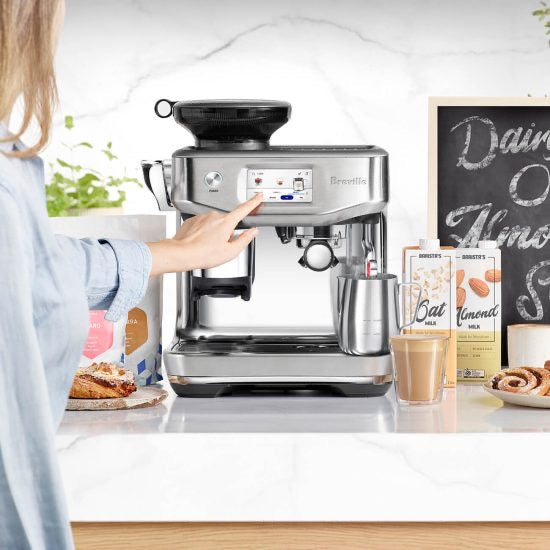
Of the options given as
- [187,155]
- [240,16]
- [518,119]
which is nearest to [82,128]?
[240,16]

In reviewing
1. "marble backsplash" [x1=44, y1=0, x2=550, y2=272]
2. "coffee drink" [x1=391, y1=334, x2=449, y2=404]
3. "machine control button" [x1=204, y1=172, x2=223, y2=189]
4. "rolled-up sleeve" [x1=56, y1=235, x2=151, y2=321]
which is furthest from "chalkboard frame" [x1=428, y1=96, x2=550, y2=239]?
"rolled-up sleeve" [x1=56, y1=235, x2=151, y2=321]

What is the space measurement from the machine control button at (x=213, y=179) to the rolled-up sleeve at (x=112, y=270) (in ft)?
1.03

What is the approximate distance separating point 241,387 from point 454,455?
36 centimetres

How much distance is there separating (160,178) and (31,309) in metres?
0.70

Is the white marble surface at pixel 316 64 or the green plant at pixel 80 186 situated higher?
the white marble surface at pixel 316 64

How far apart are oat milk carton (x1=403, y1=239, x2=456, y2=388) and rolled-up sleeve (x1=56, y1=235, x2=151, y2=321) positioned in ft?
1.87

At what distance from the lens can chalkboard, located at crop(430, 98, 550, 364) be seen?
65.6 inches

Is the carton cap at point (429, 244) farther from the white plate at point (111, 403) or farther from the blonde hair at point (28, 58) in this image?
the blonde hair at point (28, 58)

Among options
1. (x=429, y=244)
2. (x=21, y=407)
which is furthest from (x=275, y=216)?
(x=21, y=407)

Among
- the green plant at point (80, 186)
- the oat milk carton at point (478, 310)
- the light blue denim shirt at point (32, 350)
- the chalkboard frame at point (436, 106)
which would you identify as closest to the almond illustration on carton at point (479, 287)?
the oat milk carton at point (478, 310)

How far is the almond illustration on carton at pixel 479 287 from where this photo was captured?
5.04 ft

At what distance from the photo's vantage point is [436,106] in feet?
5.45

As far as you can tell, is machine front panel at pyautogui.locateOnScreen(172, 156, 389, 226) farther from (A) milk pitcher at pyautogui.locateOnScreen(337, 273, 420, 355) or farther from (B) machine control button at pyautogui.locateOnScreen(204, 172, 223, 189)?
(A) milk pitcher at pyautogui.locateOnScreen(337, 273, 420, 355)

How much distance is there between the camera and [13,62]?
2.66ft
